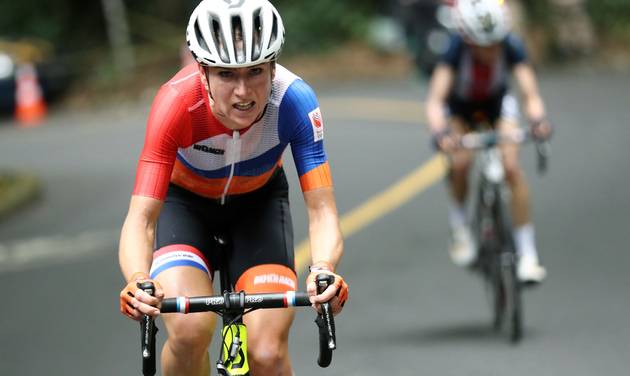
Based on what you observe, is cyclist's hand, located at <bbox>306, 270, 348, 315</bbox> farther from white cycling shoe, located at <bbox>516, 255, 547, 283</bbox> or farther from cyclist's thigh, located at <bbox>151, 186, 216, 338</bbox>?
white cycling shoe, located at <bbox>516, 255, 547, 283</bbox>

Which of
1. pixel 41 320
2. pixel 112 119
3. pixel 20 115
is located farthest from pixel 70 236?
pixel 20 115

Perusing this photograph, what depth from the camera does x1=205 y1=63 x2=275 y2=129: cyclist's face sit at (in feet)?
16.1

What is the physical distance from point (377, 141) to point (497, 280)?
8418 millimetres

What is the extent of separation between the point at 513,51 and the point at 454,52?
41 centimetres

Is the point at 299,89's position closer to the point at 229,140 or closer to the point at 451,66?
the point at 229,140

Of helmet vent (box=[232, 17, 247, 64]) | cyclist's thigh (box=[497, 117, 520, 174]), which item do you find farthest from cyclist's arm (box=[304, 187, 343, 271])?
cyclist's thigh (box=[497, 117, 520, 174])

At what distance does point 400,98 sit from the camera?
20.2 metres

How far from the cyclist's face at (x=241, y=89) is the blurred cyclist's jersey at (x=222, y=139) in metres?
0.22

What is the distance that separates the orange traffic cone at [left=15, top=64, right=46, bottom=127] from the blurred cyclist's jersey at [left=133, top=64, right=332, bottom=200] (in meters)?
17.7

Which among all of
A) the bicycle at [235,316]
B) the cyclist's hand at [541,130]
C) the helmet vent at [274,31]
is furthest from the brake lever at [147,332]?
the cyclist's hand at [541,130]

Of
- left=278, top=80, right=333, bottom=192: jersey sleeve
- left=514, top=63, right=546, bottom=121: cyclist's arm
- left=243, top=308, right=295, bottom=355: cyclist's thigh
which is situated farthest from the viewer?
left=514, top=63, right=546, bottom=121: cyclist's arm

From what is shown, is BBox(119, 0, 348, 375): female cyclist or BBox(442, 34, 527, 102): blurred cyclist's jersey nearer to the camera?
BBox(119, 0, 348, 375): female cyclist

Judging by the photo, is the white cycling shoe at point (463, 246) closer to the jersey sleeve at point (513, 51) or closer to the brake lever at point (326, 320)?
the jersey sleeve at point (513, 51)

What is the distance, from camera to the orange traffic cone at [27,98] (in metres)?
22.9
